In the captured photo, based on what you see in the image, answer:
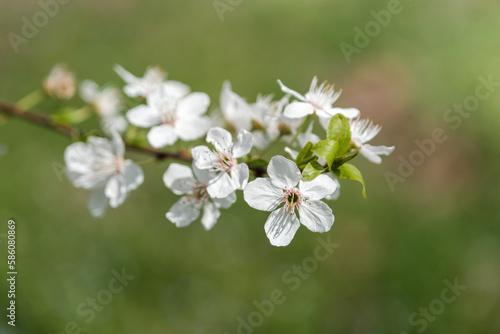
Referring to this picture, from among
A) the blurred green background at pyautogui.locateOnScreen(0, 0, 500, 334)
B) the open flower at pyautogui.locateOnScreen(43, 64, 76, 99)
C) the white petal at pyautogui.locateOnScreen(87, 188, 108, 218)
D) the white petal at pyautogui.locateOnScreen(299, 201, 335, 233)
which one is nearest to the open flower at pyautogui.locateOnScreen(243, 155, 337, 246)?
A: the white petal at pyautogui.locateOnScreen(299, 201, 335, 233)

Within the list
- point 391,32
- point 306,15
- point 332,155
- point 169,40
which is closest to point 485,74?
point 391,32

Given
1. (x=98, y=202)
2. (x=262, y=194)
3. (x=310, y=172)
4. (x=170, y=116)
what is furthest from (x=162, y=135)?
(x=310, y=172)

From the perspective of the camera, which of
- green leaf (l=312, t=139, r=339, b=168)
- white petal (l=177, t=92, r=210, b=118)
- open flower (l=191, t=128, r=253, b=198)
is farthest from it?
white petal (l=177, t=92, r=210, b=118)

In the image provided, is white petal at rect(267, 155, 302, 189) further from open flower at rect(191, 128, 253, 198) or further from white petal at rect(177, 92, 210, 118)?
white petal at rect(177, 92, 210, 118)

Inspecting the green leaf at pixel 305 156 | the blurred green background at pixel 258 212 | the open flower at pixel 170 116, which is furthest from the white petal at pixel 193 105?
the blurred green background at pixel 258 212

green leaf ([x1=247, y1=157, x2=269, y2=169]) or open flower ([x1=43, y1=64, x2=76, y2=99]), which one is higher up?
green leaf ([x1=247, y1=157, x2=269, y2=169])

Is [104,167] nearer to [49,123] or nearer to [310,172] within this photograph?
[49,123]

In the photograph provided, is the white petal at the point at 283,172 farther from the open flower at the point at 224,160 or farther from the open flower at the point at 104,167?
the open flower at the point at 104,167
